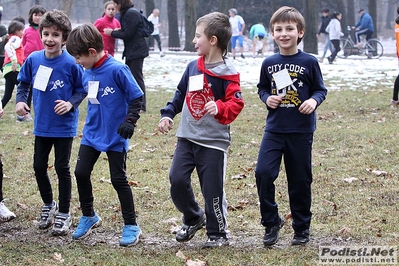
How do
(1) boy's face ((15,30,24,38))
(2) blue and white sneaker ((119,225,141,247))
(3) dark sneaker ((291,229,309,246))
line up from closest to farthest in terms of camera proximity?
(3) dark sneaker ((291,229,309,246)) < (2) blue and white sneaker ((119,225,141,247)) < (1) boy's face ((15,30,24,38))

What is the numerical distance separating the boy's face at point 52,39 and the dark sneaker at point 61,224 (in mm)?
1226

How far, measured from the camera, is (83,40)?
4.72 metres

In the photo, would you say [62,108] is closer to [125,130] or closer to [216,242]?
[125,130]

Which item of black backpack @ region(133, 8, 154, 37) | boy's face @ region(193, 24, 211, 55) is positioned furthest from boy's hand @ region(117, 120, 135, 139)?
black backpack @ region(133, 8, 154, 37)

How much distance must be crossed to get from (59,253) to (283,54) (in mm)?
1992

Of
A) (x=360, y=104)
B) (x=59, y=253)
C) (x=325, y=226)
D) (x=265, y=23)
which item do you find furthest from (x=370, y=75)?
(x=265, y=23)

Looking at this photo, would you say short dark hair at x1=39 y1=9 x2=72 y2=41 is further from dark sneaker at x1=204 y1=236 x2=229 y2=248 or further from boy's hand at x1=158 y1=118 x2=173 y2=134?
dark sneaker at x1=204 y1=236 x2=229 y2=248

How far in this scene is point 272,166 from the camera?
14.9 feet

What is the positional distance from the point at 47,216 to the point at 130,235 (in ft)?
3.00

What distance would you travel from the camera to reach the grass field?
4.56 m

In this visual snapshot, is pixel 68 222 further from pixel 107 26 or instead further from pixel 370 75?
pixel 370 75

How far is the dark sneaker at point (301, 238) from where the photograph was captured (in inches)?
184

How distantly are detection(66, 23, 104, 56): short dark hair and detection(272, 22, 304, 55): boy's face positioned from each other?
1.24 m

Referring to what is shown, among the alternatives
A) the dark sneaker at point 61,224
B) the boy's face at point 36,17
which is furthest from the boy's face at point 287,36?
the boy's face at point 36,17
